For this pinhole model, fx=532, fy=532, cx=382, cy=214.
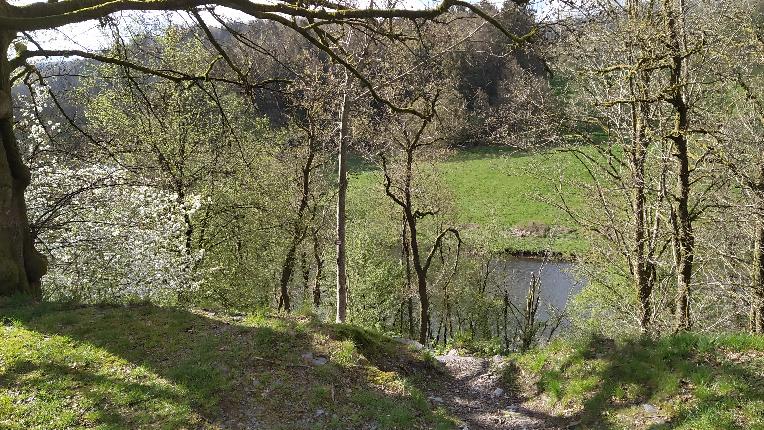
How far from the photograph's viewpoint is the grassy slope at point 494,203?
27.0 meters

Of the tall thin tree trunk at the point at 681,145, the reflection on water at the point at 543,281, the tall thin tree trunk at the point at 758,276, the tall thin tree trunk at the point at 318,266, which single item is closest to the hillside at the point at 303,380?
the tall thin tree trunk at the point at 681,145

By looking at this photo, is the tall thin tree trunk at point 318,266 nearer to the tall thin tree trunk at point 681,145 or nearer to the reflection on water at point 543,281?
the reflection on water at point 543,281

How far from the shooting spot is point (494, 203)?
37906 mm

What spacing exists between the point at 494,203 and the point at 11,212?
32481 millimetres

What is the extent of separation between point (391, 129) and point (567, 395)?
11188 millimetres

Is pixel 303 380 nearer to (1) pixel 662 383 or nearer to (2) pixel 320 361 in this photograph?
(2) pixel 320 361

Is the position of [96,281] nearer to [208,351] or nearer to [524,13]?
[208,351]

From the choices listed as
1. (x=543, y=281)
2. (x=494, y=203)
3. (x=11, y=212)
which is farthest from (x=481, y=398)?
(x=494, y=203)

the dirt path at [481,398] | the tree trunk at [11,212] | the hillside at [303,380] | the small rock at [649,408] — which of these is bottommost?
the dirt path at [481,398]

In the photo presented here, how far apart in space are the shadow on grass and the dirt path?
1.98 ft

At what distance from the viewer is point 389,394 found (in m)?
7.50

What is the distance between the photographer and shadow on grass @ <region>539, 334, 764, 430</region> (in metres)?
6.45

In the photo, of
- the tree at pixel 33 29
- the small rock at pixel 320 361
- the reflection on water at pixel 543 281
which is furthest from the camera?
the reflection on water at pixel 543 281

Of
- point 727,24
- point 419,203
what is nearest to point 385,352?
point 727,24
